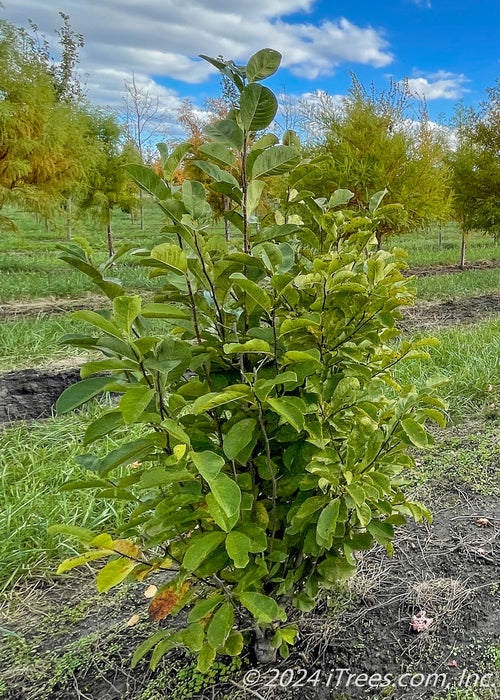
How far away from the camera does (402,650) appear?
123 centimetres

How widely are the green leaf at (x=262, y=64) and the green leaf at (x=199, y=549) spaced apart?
0.82m

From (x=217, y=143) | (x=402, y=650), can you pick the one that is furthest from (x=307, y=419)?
(x=402, y=650)

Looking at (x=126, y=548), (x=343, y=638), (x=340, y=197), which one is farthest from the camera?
(x=343, y=638)

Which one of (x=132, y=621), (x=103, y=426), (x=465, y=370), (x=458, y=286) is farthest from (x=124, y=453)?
(x=458, y=286)

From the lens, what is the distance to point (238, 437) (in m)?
0.85

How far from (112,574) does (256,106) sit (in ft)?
2.84

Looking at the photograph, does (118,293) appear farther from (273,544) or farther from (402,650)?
(402,650)

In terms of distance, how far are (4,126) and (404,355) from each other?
28.3 ft

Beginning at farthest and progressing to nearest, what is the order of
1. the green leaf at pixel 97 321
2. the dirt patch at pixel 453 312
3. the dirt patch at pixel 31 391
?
the dirt patch at pixel 453 312 < the dirt patch at pixel 31 391 < the green leaf at pixel 97 321

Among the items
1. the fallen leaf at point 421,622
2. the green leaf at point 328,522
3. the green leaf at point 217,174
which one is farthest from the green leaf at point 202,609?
the green leaf at point 217,174

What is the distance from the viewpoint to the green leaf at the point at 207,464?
0.70 m

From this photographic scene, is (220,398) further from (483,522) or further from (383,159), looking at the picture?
(383,159)

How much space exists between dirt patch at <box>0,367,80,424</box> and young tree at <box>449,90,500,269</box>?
986 centimetres

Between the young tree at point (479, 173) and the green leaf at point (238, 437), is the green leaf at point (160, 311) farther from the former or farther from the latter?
the young tree at point (479, 173)
